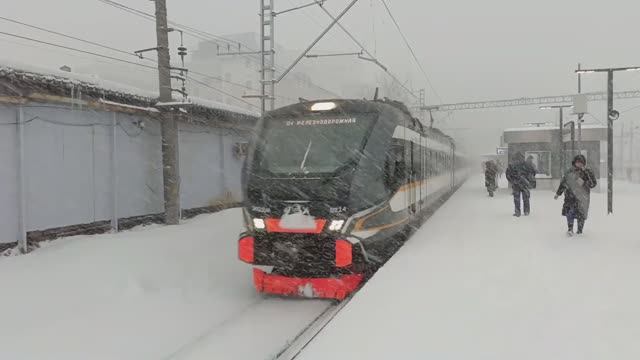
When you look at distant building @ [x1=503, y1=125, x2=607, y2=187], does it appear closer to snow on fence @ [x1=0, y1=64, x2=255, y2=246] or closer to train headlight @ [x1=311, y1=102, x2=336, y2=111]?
snow on fence @ [x1=0, y1=64, x2=255, y2=246]

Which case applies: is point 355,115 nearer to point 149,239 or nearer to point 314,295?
point 314,295

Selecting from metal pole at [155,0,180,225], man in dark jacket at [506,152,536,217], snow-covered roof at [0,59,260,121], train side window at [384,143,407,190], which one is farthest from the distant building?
train side window at [384,143,407,190]

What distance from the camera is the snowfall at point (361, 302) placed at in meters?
4.41

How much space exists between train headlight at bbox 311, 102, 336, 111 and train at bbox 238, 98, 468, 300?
0.05 ft

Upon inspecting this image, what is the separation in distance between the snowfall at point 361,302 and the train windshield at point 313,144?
169cm

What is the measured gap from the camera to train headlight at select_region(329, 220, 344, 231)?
6809mm

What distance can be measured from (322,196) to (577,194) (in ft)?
16.8

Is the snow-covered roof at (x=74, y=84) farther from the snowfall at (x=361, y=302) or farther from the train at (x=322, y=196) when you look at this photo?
the train at (x=322, y=196)

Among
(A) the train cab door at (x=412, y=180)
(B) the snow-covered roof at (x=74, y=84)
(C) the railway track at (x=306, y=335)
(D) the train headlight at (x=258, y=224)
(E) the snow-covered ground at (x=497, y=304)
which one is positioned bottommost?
(C) the railway track at (x=306, y=335)

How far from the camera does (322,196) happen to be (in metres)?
6.93

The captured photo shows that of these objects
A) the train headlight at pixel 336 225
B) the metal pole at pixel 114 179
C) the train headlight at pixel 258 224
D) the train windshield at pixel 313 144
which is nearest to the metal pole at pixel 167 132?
the metal pole at pixel 114 179

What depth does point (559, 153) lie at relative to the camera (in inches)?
934

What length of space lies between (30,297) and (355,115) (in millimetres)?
5081

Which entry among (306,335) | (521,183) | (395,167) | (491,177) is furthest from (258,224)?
(491,177)
